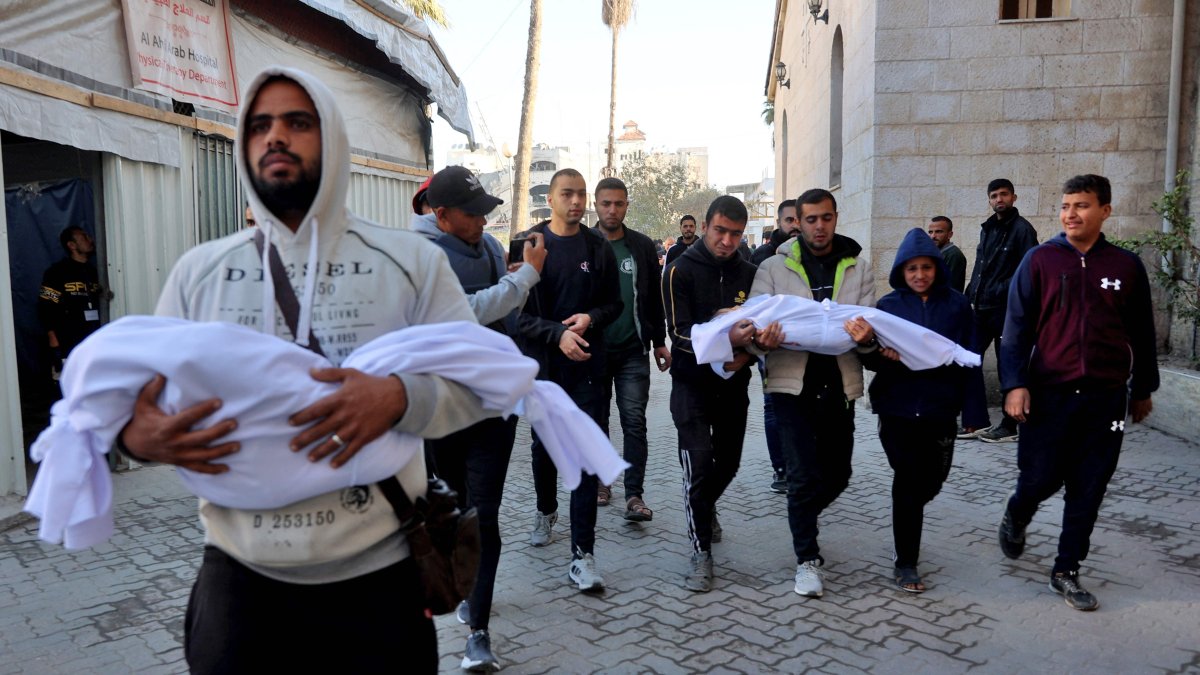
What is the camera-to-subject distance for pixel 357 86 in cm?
1101

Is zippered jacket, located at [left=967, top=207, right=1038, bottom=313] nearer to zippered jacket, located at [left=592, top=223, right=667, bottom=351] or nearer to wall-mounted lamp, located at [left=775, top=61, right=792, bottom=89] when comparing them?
zippered jacket, located at [left=592, top=223, right=667, bottom=351]

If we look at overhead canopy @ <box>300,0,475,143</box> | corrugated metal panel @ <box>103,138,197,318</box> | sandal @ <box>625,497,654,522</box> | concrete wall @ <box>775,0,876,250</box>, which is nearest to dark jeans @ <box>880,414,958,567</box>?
sandal @ <box>625,497,654,522</box>

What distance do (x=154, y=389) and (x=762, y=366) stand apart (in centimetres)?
372

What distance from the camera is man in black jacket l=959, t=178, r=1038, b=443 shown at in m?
8.45

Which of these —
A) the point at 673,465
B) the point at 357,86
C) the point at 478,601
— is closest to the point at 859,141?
the point at 673,465

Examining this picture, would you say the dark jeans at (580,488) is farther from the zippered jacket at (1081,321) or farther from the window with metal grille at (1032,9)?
the window with metal grille at (1032,9)

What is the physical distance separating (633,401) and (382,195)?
6303 mm

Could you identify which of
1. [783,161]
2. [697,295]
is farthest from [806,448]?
Answer: [783,161]

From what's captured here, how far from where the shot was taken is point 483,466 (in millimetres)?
4156

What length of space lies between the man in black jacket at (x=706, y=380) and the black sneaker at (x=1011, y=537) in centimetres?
150

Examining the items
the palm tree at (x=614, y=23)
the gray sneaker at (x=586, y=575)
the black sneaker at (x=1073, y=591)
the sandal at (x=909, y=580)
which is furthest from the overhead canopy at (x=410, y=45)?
the palm tree at (x=614, y=23)

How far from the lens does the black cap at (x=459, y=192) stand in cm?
419

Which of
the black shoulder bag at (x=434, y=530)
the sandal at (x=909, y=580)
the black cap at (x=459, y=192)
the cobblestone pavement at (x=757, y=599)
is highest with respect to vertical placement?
the black cap at (x=459, y=192)

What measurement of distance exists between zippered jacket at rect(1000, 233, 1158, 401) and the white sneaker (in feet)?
4.42
